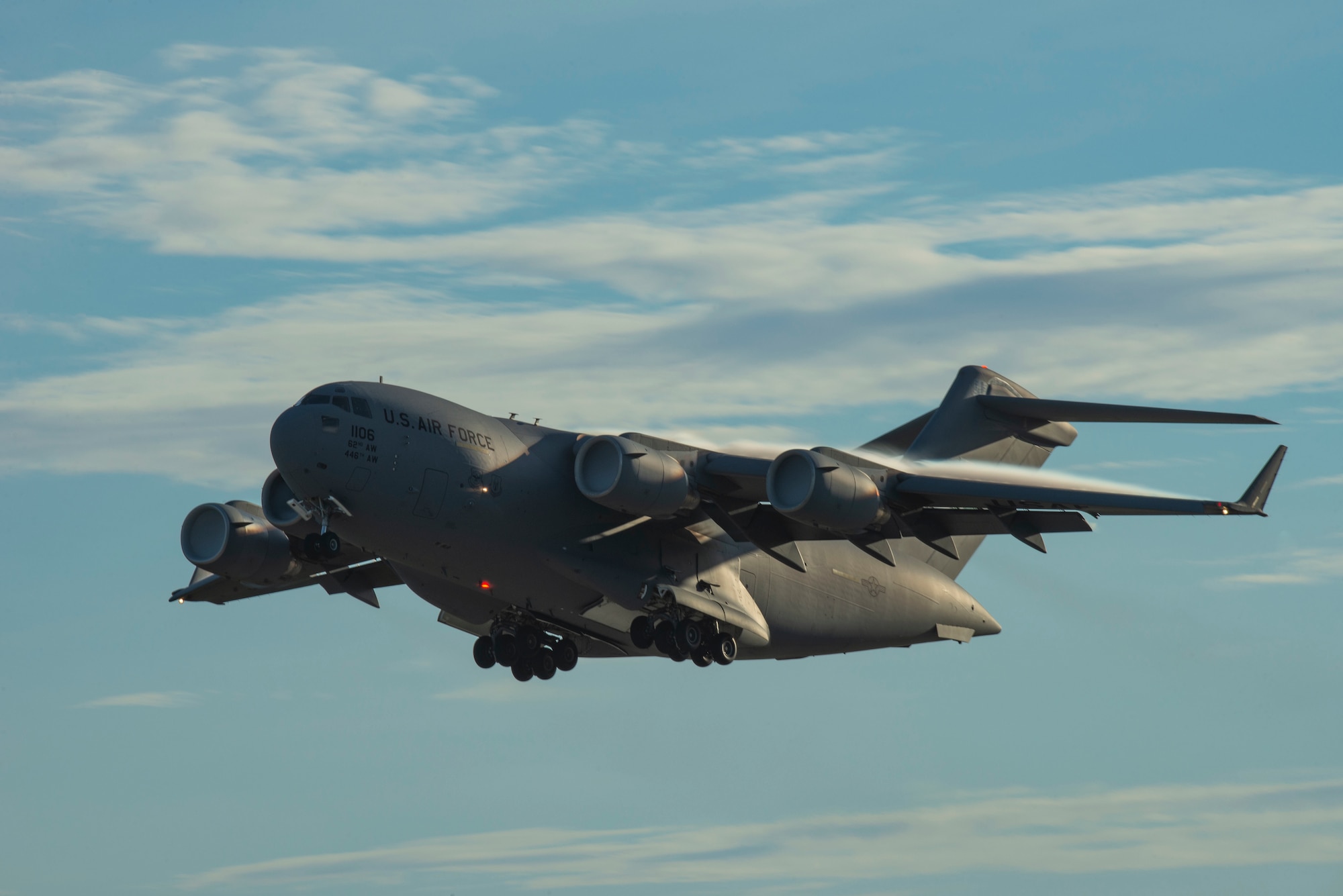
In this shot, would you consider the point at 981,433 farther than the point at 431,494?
Yes

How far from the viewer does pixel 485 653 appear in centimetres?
3020

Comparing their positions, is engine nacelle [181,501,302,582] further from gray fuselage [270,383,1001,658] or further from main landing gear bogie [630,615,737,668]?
main landing gear bogie [630,615,737,668]

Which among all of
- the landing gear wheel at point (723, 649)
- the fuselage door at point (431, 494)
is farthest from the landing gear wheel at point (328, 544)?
the landing gear wheel at point (723, 649)

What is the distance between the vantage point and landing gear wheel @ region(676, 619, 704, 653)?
91.1 feet

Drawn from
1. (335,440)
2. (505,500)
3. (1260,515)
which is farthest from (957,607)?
(335,440)

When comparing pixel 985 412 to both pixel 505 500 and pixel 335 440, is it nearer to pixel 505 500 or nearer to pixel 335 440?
pixel 505 500

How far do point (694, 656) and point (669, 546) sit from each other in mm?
1880

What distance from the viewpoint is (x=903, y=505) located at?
2692 cm

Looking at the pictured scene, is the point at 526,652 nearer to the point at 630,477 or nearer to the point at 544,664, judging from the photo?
the point at 544,664

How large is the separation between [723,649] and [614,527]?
2.82 metres

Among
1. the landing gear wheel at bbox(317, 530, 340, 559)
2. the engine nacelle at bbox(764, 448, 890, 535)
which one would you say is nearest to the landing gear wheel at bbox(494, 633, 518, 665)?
the landing gear wheel at bbox(317, 530, 340, 559)

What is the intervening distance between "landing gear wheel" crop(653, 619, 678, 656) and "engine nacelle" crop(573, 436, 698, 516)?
8.06 ft

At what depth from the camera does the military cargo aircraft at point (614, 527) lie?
2519cm

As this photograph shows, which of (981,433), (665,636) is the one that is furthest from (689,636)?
(981,433)
